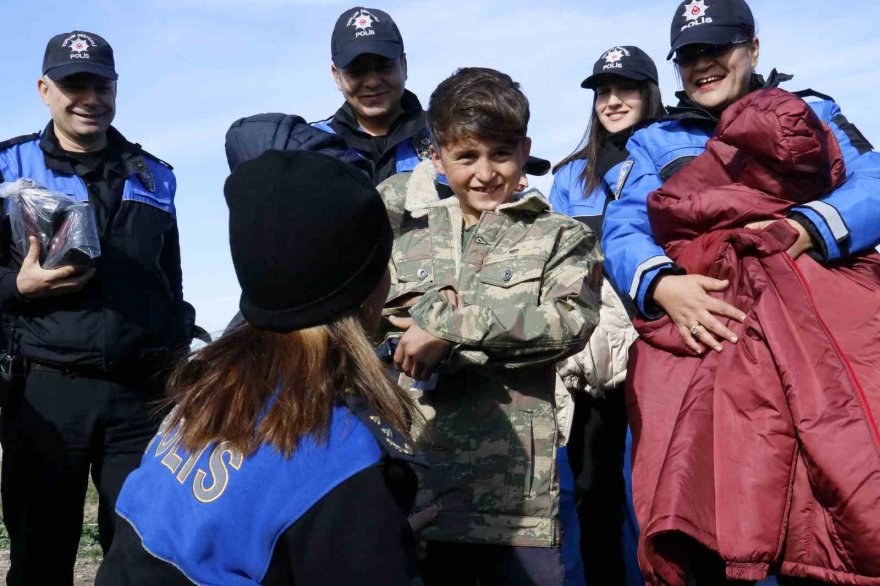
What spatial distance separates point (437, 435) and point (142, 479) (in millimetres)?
1074

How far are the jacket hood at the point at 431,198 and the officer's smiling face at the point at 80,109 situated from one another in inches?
79.2

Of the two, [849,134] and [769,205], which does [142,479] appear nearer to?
[769,205]

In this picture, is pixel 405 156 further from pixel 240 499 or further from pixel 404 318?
pixel 240 499

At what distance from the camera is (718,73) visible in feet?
11.3

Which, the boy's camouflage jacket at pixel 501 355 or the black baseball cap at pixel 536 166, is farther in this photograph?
the black baseball cap at pixel 536 166

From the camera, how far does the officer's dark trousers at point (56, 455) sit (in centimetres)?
436

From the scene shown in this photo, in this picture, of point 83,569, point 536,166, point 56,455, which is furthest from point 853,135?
point 83,569

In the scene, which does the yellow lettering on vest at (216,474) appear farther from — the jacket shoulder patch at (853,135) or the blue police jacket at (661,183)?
the jacket shoulder patch at (853,135)

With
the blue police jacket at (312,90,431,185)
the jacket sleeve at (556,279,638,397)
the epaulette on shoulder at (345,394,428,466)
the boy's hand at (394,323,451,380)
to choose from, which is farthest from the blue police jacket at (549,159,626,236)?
the epaulette on shoulder at (345,394,428,466)

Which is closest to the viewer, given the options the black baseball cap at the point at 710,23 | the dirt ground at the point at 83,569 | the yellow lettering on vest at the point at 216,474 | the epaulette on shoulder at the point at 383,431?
the yellow lettering on vest at the point at 216,474

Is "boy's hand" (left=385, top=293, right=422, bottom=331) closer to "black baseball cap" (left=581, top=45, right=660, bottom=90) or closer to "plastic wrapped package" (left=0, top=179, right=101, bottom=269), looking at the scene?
"plastic wrapped package" (left=0, top=179, right=101, bottom=269)

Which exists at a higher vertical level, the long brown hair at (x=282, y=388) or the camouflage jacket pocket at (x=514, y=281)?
the camouflage jacket pocket at (x=514, y=281)

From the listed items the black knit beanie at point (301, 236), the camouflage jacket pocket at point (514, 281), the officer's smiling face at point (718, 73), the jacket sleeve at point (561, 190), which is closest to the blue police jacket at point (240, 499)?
the black knit beanie at point (301, 236)

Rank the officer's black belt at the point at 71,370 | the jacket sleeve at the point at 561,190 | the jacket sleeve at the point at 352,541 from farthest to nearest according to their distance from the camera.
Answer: the jacket sleeve at the point at 561,190 → the officer's black belt at the point at 71,370 → the jacket sleeve at the point at 352,541
